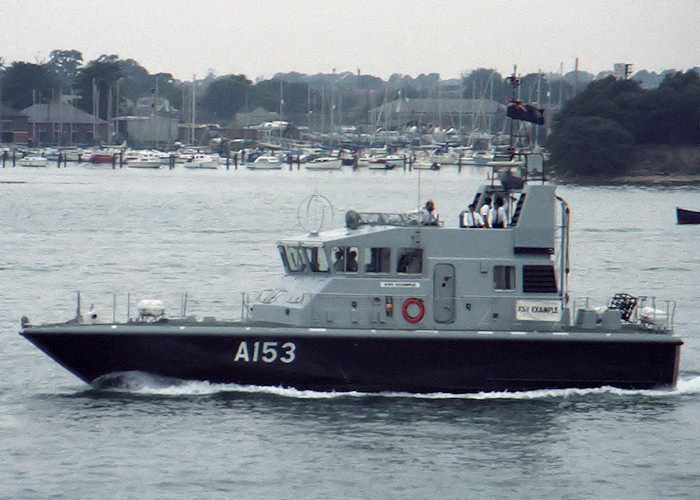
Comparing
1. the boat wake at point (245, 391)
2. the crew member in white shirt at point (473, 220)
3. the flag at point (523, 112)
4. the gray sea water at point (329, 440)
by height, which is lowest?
the gray sea water at point (329, 440)

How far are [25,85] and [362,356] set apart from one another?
161 metres

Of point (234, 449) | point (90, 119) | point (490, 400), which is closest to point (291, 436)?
point (234, 449)

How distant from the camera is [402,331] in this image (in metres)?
19.6

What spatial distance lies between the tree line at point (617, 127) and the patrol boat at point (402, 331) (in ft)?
298

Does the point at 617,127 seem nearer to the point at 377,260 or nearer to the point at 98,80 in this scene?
the point at 98,80

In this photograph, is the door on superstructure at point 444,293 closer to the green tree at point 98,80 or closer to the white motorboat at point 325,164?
the white motorboat at point 325,164

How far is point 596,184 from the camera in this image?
4382 inches

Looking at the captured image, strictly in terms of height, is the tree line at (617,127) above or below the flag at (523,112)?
above

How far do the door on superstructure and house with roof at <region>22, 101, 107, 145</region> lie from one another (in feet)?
454

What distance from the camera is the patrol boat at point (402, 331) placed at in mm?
19594

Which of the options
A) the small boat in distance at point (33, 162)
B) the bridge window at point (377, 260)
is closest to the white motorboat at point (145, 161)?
the small boat in distance at point (33, 162)

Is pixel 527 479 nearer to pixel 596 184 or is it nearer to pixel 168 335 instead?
pixel 168 335

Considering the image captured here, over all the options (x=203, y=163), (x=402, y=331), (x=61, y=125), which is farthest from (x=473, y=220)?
(x=61, y=125)

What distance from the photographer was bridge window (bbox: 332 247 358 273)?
19.9m
